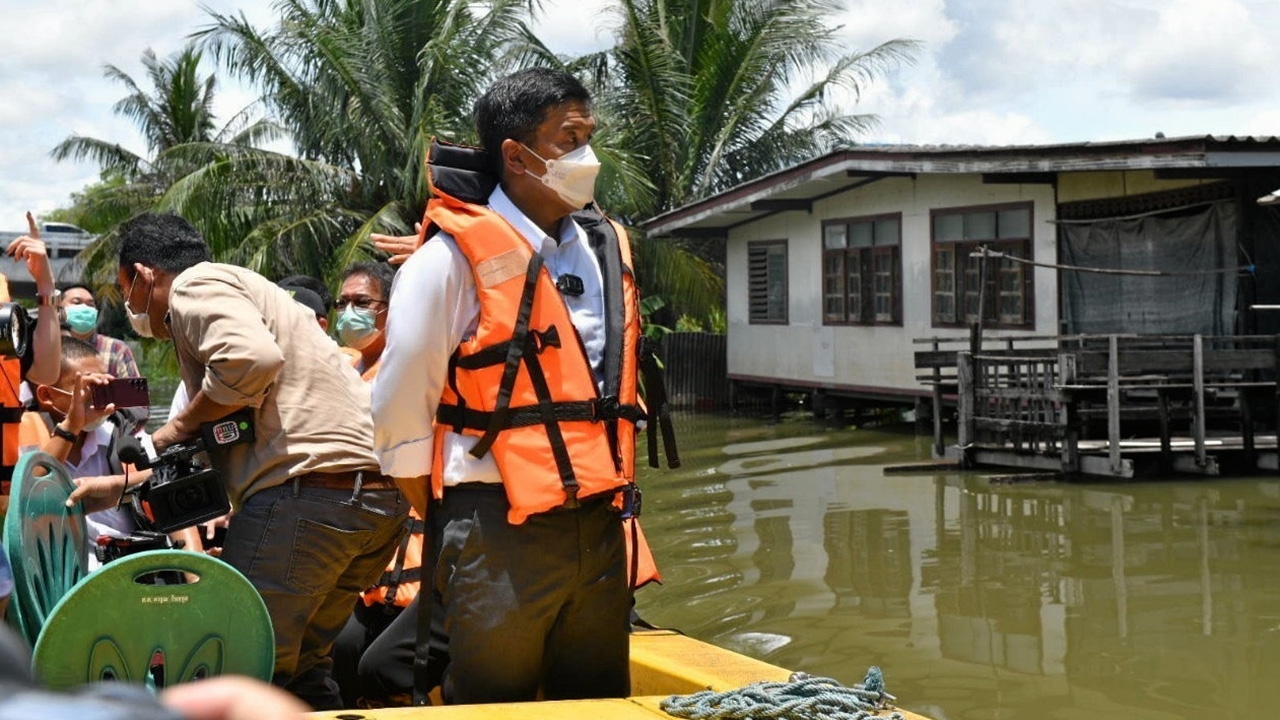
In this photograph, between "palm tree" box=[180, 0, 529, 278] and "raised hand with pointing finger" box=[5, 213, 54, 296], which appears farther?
"palm tree" box=[180, 0, 529, 278]

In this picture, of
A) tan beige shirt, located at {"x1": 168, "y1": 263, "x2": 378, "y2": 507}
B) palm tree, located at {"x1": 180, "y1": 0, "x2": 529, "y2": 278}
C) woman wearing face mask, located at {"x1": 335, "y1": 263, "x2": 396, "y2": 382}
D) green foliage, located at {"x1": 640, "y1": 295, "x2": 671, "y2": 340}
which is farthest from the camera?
green foliage, located at {"x1": 640, "y1": 295, "x2": 671, "y2": 340}

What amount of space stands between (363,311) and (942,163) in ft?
42.1

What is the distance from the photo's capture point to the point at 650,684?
13.9ft

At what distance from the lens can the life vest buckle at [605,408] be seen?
3.36m

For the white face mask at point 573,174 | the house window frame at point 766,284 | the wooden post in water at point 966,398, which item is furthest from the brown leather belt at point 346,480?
the house window frame at point 766,284

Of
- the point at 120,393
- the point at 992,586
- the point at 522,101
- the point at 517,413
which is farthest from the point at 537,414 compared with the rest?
the point at 992,586

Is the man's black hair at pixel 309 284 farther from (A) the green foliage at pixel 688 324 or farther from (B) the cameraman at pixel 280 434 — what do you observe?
(A) the green foliage at pixel 688 324

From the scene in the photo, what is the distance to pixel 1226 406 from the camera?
613 inches

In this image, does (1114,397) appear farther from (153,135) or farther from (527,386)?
(153,135)

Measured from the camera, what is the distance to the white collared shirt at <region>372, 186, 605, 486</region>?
3.31 m

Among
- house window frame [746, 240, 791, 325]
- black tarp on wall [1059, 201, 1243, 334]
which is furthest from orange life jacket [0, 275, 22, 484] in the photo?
house window frame [746, 240, 791, 325]

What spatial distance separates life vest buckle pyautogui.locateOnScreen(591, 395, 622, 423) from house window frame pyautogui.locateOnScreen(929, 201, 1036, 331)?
15.5 m

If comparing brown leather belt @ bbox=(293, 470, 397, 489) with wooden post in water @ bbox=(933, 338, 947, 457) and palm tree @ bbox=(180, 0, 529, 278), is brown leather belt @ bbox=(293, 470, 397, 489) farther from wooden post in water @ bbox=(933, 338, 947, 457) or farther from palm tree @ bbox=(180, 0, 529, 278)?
palm tree @ bbox=(180, 0, 529, 278)

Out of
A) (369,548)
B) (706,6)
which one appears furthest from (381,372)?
(706,6)
